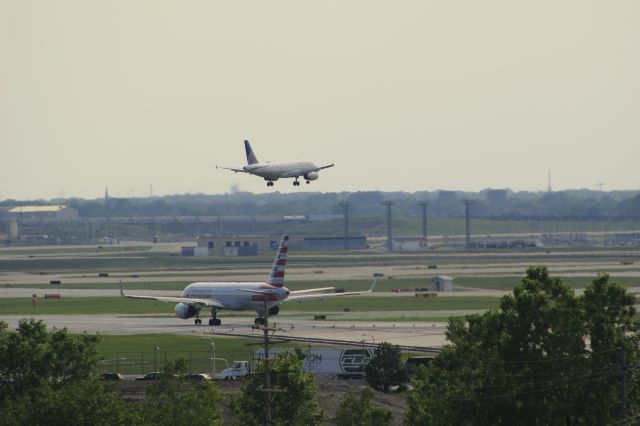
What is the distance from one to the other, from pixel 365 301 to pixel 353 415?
10696 cm

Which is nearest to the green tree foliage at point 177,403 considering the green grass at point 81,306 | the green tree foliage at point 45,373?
the green tree foliage at point 45,373

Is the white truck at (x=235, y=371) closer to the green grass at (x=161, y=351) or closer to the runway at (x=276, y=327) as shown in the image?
the green grass at (x=161, y=351)

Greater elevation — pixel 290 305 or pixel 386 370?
pixel 290 305

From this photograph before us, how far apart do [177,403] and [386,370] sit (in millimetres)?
29745

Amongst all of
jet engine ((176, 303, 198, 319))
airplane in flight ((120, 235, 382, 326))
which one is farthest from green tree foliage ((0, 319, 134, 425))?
jet engine ((176, 303, 198, 319))

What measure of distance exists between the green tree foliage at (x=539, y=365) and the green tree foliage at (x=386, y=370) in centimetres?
2468

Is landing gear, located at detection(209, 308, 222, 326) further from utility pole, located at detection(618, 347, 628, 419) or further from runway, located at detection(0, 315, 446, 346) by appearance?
utility pole, located at detection(618, 347, 628, 419)

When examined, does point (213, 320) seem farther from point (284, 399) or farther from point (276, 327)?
point (284, 399)

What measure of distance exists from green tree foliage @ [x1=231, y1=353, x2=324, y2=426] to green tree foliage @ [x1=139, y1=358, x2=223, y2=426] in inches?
67.0

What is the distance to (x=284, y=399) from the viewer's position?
7800cm

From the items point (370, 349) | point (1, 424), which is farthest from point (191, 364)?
point (1, 424)

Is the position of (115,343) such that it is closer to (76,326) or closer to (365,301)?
(76,326)

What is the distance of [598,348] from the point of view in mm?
72250

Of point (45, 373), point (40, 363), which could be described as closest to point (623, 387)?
point (45, 373)
